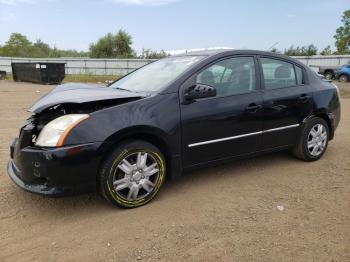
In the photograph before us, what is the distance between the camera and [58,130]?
3.23 m

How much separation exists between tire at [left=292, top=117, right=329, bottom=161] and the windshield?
6.20 ft

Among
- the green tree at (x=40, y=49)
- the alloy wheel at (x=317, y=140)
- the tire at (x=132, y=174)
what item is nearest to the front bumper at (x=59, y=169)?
the tire at (x=132, y=174)

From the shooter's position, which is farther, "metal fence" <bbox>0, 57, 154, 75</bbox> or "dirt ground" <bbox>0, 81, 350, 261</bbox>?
"metal fence" <bbox>0, 57, 154, 75</bbox>

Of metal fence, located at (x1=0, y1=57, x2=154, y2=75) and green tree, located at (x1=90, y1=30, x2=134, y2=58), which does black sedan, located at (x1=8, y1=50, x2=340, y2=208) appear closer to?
metal fence, located at (x1=0, y1=57, x2=154, y2=75)

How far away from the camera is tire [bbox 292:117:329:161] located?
4.97 meters

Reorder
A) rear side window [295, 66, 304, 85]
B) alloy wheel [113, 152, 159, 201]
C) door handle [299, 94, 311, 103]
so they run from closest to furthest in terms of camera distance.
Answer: alloy wheel [113, 152, 159, 201] < door handle [299, 94, 311, 103] < rear side window [295, 66, 304, 85]

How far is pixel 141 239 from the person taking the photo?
3.05 meters

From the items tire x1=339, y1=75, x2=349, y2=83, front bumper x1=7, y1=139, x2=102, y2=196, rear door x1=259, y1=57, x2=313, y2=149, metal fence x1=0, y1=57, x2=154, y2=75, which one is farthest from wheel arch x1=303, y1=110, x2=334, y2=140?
metal fence x1=0, y1=57, x2=154, y2=75

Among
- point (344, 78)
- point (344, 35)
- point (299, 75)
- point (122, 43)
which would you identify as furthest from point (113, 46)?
point (299, 75)

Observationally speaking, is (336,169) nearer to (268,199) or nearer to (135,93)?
(268,199)

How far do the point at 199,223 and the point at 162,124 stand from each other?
102 centimetres

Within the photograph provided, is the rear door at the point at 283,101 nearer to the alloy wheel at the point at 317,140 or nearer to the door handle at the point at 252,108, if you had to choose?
the door handle at the point at 252,108

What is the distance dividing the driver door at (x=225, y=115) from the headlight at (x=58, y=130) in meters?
1.10

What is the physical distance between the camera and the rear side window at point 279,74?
4582 millimetres
